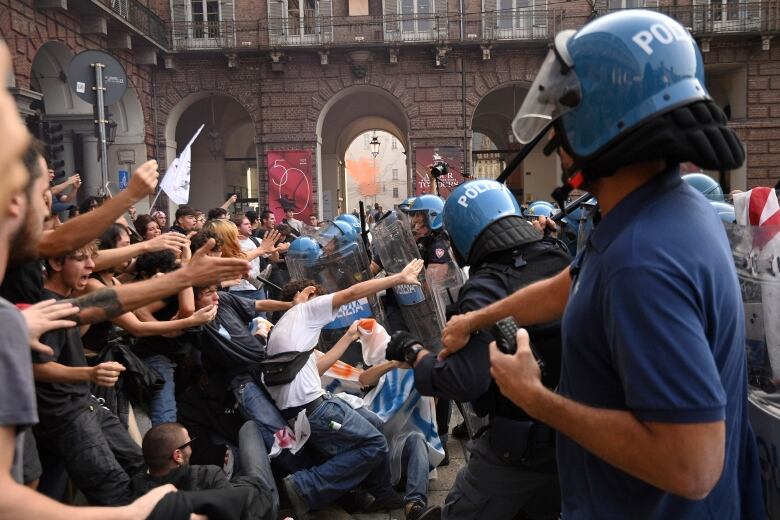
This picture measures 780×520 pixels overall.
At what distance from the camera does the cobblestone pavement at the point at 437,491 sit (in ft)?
13.4

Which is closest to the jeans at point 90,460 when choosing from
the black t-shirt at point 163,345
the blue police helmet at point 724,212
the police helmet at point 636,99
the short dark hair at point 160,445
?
the short dark hair at point 160,445

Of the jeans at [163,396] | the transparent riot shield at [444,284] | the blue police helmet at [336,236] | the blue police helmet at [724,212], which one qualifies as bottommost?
the jeans at [163,396]

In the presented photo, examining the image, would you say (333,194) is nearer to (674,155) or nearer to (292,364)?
(292,364)

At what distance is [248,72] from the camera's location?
2123 cm

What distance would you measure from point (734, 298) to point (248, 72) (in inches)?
855

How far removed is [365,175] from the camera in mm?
59094

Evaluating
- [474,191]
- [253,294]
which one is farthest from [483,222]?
[253,294]

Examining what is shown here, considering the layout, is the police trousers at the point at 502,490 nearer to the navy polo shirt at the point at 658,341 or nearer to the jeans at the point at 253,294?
the navy polo shirt at the point at 658,341

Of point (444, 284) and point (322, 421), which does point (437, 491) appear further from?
point (444, 284)

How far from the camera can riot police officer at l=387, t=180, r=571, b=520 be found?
2229 mm

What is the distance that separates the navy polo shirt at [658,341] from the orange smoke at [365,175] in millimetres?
57221

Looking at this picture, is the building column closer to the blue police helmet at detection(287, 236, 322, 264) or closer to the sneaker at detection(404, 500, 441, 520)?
the blue police helmet at detection(287, 236, 322, 264)

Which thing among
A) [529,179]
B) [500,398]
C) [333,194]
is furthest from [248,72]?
[500,398]

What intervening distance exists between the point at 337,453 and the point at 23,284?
2.09 metres
